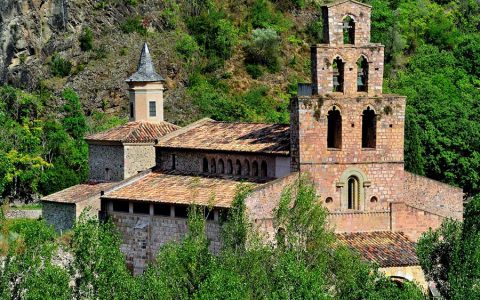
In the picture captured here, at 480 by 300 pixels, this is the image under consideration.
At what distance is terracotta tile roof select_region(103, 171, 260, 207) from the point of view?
60812mm

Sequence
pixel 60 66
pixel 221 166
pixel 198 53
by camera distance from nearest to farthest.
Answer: pixel 221 166 → pixel 60 66 → pixel 198 53

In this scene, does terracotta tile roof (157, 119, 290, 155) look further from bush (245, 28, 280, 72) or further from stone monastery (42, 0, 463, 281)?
bush (245, 28, 280, 72)

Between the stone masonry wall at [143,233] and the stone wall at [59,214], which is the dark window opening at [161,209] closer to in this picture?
the stone masonry wall at [143,233]

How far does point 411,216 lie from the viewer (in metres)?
62.2

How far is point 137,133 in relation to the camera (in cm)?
7100

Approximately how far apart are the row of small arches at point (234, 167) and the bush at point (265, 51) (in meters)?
44.4

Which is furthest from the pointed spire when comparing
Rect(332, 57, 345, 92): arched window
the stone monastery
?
Rect(332, 57, 345, 92): arched window

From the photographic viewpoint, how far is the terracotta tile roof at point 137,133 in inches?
2771

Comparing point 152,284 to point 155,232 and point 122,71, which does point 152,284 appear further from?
point 122,71

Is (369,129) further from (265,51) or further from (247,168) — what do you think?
(265,51)

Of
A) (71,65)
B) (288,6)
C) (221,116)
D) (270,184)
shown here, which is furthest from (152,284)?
(288,6)

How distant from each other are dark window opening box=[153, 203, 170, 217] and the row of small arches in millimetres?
3230

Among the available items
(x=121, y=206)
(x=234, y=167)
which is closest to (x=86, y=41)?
(x=121, y=206)

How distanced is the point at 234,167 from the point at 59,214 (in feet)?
30.2
